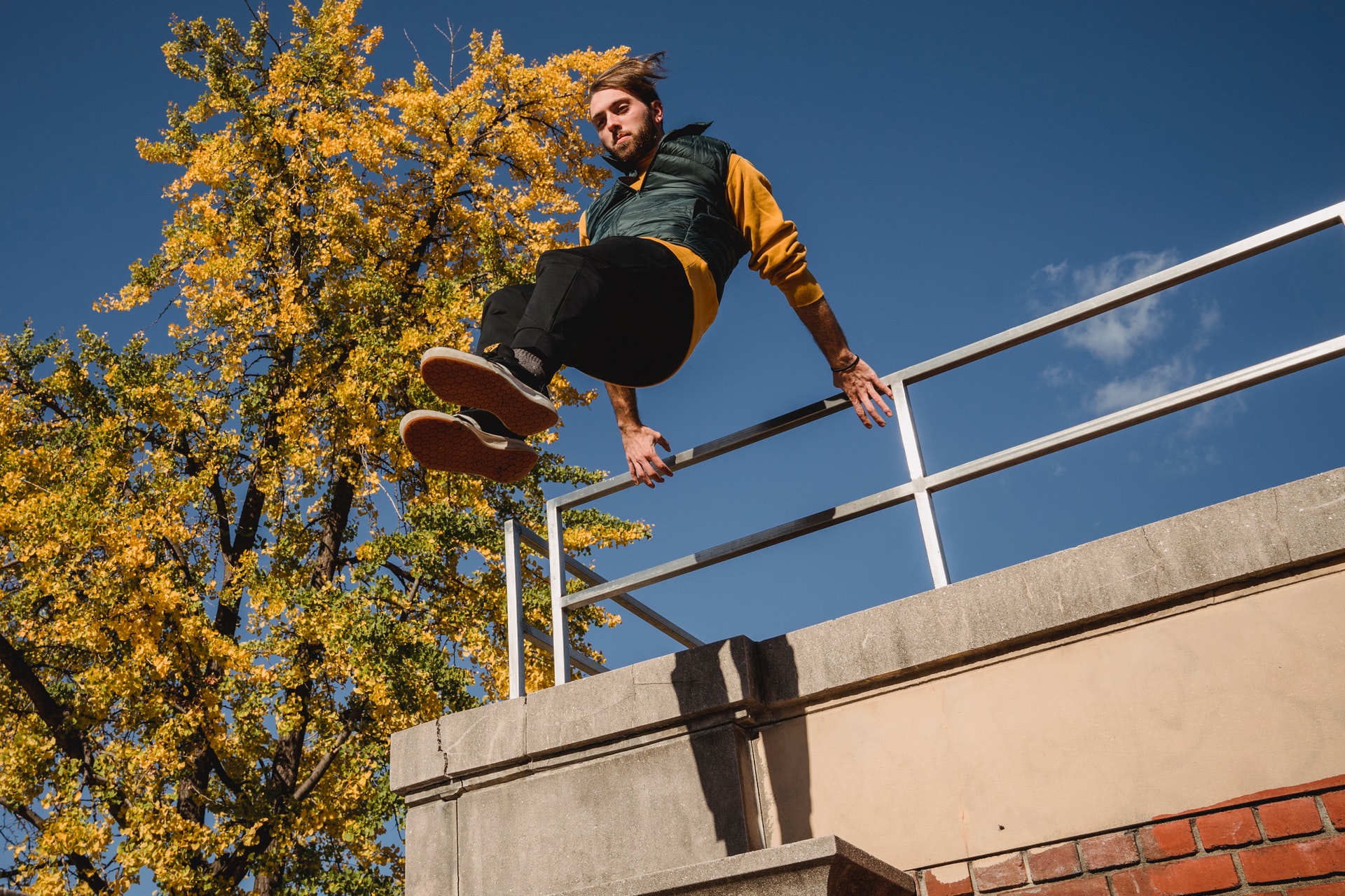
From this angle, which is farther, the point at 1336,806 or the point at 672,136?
the point at 672,136

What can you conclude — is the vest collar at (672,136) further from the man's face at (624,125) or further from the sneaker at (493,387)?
the sneaker at (493,387)

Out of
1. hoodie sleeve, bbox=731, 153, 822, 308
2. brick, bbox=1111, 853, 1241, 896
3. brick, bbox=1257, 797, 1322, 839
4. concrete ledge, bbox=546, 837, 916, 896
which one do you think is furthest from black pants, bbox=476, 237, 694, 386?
brick, bbox=1257, 797, 1322, 839

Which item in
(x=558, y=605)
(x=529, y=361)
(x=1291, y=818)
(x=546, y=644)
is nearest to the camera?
(x=1291, y=818)

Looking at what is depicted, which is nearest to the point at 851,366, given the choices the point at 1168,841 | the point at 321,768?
the point at 1168,841

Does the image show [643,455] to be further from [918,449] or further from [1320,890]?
[1320,890]

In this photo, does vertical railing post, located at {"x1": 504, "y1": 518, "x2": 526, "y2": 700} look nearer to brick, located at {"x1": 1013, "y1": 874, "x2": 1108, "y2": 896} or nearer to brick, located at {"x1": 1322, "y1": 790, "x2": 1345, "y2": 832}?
brick, located at {"x1": 1013, "y1": 874, "x2": 1108, "y2": 896}

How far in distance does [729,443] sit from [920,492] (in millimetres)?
825

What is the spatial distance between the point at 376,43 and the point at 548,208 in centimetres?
341

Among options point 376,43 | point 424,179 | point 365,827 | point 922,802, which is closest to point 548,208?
point 424,179

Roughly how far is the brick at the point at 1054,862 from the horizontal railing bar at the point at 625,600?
158 centimetres

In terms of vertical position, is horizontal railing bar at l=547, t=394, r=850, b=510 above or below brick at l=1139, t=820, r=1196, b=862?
above

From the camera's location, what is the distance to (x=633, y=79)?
3947 mm

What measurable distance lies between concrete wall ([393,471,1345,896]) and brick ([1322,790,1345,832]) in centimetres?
6

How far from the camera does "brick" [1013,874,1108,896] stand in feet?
8.98
